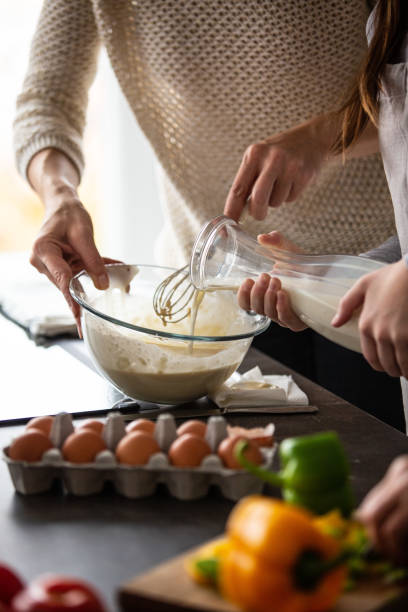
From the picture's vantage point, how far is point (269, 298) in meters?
0.99

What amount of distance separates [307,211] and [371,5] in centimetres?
41

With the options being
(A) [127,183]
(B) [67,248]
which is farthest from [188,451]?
(A) [127,183]

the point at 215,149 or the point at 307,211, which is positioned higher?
the point at 215,149

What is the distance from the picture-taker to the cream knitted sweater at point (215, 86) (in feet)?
4.68

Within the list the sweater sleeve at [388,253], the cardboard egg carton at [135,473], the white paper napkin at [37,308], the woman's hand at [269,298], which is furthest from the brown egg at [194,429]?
the white paper napkin at [37,308]

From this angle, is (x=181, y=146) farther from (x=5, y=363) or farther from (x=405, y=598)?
(x=405, y=598)

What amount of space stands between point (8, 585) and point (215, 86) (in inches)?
46.0

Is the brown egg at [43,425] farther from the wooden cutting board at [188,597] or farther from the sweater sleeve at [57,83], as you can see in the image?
the sweater sleeve at [57,83]

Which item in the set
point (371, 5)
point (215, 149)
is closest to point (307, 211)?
point (215, 149)

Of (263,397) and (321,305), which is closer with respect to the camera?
(321,305)

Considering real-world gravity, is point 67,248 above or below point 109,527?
above

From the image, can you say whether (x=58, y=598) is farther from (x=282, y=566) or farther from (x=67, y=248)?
(x=67, y=248)

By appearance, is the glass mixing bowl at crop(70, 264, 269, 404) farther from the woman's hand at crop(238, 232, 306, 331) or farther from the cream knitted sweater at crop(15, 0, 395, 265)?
the cream knitted sweater at crop(15, 0, 395, 265)

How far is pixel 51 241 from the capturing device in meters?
1.26
